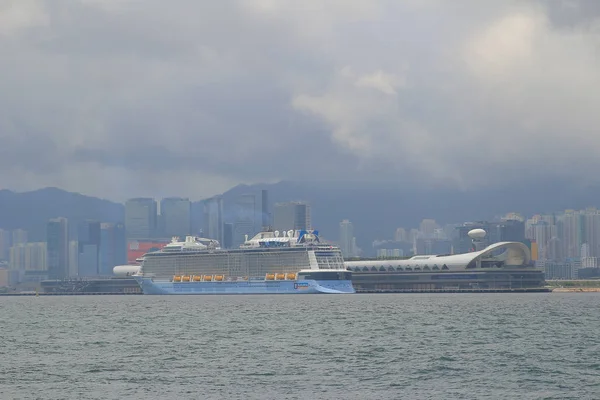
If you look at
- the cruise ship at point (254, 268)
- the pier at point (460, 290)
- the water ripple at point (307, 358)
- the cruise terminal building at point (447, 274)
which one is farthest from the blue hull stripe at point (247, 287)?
the water ripple at point (307, 358)

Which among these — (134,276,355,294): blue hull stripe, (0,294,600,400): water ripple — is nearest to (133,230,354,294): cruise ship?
(134,276,355,294): blue hull stripe

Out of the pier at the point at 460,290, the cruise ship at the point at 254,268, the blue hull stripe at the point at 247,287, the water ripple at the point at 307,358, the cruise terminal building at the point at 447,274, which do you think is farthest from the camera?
the cruise terminal building at the point at 447,274

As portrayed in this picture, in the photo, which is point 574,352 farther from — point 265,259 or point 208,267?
point 208,267

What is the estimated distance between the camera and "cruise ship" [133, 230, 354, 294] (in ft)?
551

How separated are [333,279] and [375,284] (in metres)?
27.2

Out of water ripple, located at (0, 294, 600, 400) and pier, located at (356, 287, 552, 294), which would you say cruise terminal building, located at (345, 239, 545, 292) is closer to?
pier, located at (356, 287, 552, 294)

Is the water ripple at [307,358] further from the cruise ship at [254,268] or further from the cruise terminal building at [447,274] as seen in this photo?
the cruise terminal building at [447,274]

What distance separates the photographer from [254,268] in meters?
180

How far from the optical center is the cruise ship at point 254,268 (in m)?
168

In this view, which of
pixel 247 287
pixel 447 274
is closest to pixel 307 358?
pixel 247 287

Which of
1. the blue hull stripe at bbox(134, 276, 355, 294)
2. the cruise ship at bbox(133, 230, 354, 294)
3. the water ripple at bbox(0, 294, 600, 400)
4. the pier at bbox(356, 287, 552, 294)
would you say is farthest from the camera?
the pier at bbox(356, 287, 552, 294)

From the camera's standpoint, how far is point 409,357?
55.9 metres

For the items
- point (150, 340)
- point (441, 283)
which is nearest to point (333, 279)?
point (441, 283)

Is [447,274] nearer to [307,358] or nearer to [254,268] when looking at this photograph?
[254,268]
